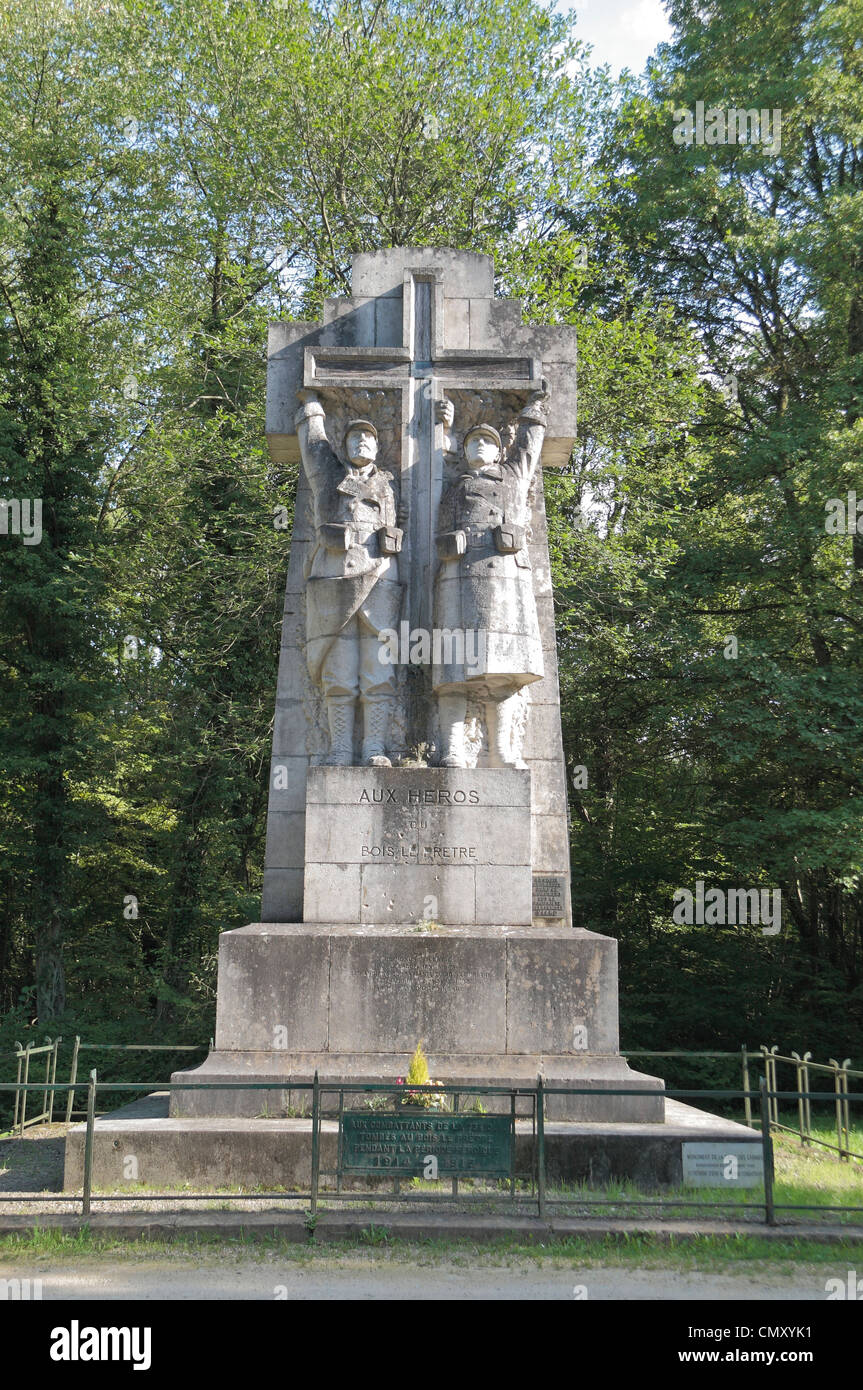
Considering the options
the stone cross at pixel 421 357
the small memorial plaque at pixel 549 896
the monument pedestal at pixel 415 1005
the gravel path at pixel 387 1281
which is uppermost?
the stone cross at pixel 421 357

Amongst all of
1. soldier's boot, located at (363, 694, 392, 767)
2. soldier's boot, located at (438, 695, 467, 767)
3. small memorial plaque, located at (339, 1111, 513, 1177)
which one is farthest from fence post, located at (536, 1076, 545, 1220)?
soldier's boot, located at (363, 694, 392, 767)

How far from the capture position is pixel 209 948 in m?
21.5

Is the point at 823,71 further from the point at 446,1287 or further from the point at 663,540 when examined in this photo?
the point at 446,1287

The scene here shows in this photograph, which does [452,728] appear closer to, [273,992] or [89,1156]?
[273,992]

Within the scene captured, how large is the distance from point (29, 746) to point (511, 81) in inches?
564

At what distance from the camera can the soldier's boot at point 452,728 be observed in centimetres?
1019

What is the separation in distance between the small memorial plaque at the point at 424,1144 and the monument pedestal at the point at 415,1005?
125 centimetres

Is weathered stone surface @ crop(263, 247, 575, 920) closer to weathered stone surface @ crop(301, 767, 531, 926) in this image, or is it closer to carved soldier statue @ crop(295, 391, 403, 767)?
carved soldier statue @ crop(295, 391, 403, 767)

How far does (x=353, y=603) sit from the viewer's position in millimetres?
10242

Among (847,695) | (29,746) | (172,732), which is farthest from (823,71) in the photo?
(29,746)

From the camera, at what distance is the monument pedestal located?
29.9 feet

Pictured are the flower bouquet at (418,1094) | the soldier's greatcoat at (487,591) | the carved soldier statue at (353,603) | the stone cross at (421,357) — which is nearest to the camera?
the flower bouquet at (418,1094)

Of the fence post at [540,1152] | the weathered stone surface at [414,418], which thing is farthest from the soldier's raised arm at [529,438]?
the fence post at [540,1152]

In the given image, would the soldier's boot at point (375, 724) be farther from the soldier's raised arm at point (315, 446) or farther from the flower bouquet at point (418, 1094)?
the flower bouquet at point (418, 1094)
